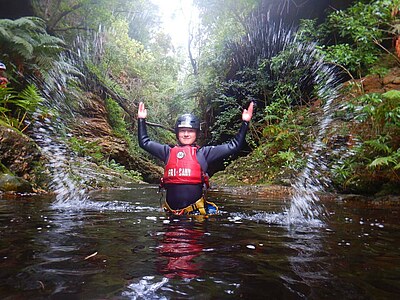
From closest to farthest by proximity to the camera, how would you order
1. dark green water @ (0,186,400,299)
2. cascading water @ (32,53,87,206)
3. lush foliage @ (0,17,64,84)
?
dark green water @ (0,186,400,299)
cascading water @ (32,53,87,206)
lush foliage @ (0,17,64,84)

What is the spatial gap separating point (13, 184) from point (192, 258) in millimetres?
5331

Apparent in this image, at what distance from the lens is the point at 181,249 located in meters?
2.61

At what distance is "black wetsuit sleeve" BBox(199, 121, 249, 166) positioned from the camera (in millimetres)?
4523

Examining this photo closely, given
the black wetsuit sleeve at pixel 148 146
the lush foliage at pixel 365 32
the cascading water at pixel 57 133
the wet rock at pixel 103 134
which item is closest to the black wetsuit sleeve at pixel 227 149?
the black wetsuit sleeve at pixel 148 146

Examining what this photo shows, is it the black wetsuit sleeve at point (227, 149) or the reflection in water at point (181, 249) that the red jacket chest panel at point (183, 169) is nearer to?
the black wetsuit sleeve at point (227, 149)

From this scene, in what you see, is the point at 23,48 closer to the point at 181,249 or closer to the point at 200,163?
the point at 200,163

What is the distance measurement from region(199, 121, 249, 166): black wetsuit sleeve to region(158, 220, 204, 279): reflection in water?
115cm

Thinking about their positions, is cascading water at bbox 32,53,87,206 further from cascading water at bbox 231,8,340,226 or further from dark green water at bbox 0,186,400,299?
cascading water at bbox 231,8,340,226

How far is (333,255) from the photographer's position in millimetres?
2521

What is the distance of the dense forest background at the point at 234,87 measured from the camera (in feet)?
24.6

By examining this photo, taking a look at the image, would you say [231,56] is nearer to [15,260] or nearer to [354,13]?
[354,13]

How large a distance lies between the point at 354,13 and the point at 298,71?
3039 millimetres

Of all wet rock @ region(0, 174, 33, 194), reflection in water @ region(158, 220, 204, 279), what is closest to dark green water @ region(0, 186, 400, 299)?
reflection in water @ region(158, 220, 204, 279)

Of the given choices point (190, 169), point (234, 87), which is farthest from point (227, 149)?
point (234, 87)
